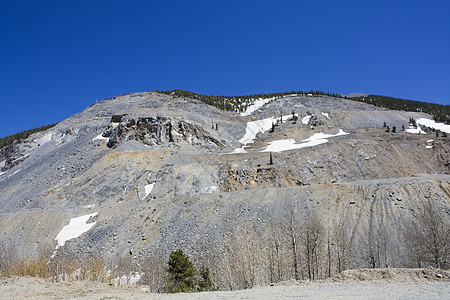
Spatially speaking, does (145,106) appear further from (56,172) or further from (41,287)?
(41,287)

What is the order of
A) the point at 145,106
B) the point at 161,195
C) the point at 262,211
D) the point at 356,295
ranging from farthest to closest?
the point at 145,106 < the point at 161,195 < the point at 262,211 < the point at 356,295

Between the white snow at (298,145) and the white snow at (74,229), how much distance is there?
27425 mm

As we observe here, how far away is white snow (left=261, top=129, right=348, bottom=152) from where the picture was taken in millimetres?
45975

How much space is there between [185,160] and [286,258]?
75.5 ft

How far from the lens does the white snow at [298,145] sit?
45975mm

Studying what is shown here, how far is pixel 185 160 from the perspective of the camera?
41.2m

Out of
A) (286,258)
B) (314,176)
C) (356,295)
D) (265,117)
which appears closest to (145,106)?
(265,117)

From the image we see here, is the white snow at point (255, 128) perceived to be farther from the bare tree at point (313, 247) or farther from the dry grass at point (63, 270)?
the dry grass at point (63, 270)

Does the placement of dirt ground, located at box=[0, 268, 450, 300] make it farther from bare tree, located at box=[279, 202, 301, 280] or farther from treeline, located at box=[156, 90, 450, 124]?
treeline, located at box=[156, 90, 450, 124]

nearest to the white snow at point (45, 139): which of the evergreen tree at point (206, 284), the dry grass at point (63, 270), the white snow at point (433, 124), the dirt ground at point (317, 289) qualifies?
the dry grass at point (63, 270)

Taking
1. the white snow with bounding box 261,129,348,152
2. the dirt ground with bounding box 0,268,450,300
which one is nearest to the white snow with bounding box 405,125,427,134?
the white snow with bounding box 261,129,348,152

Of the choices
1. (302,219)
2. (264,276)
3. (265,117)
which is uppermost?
(265,117)

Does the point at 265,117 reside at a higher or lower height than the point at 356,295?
higher

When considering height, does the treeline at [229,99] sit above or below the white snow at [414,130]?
above
